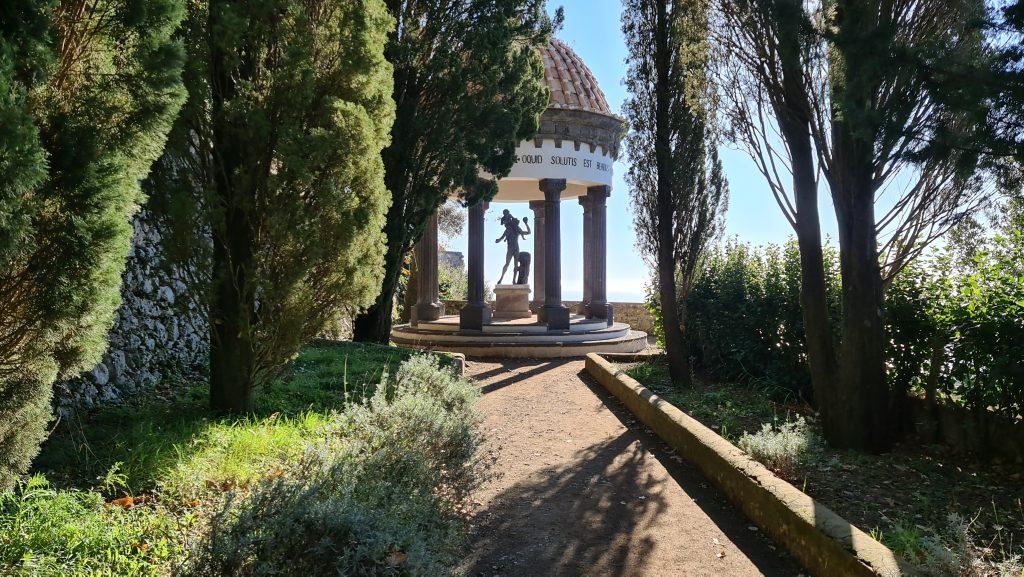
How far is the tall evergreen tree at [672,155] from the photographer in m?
9.21

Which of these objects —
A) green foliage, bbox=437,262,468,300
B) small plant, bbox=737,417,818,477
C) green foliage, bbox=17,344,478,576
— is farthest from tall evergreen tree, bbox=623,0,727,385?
green foliage, bbox=437,262,468,300

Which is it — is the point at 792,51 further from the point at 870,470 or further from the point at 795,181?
the point at 870,470

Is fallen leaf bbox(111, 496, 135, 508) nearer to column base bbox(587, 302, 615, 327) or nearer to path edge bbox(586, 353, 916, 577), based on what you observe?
path edge bbox(586, 353, 916, 577)

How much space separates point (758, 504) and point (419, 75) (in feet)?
27.9

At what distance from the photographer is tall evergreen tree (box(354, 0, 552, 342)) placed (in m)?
10.0

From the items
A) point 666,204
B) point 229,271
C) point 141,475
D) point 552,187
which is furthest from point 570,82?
point 141,475

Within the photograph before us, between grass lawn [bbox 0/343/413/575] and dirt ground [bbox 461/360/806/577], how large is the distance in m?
1.42

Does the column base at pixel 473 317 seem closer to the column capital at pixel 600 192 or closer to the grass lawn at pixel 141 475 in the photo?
the column capital at pixel 600 192

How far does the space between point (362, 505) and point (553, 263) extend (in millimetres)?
13903

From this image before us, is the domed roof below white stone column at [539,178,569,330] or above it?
above

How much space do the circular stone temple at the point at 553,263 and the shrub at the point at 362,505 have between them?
10.2 metres

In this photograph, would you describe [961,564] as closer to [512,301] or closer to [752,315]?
[752,315]

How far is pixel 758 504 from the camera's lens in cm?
418

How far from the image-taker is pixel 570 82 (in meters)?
17.8
